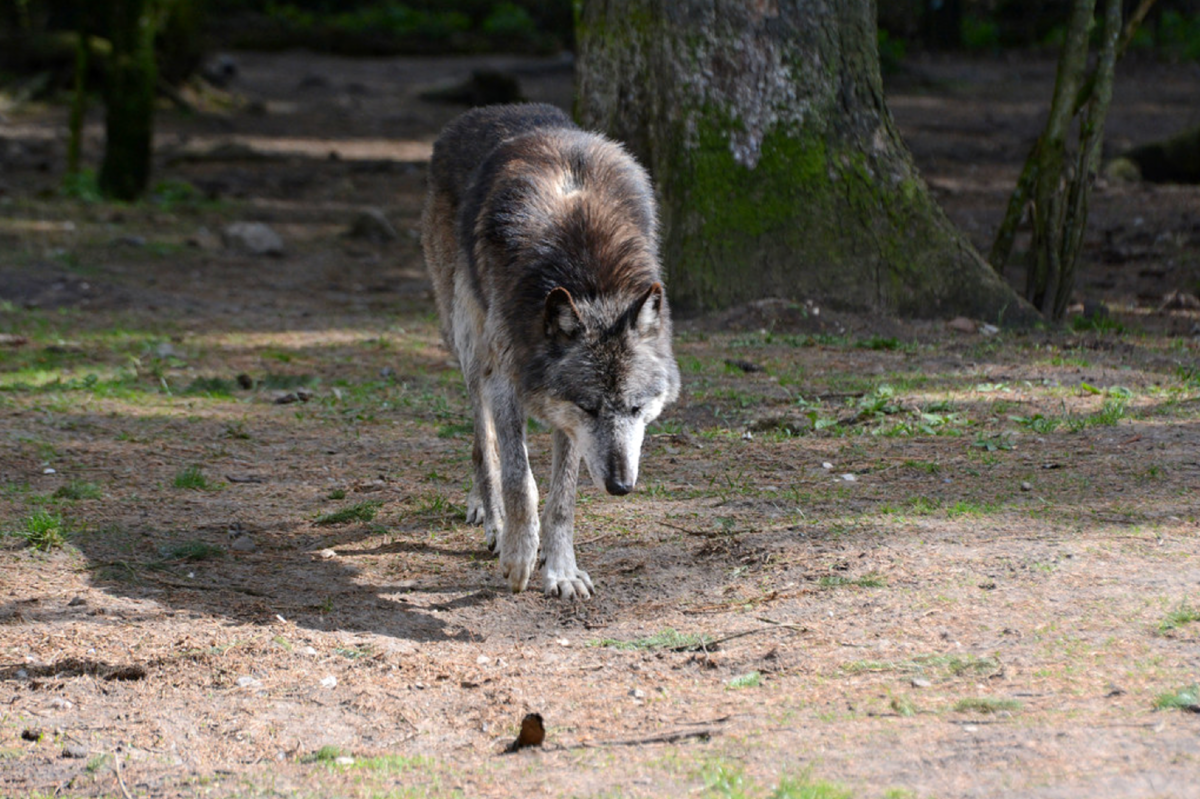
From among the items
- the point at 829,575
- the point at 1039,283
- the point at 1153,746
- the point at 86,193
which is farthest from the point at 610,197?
the point at 86,193

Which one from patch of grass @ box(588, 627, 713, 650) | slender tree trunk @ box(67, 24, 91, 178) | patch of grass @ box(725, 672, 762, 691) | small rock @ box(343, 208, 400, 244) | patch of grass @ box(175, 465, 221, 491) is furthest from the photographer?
slender tree trunk @ box(67, 24, 91, 178)

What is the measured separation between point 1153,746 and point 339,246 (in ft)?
37.1

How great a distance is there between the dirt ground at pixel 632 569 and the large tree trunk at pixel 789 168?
0.33 meters

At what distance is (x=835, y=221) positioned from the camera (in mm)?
9023

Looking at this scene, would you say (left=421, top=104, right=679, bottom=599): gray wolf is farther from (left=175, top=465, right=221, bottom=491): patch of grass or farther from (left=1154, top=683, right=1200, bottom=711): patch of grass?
(left=1154, top=683, right=1200, bottom=711): patch of grass

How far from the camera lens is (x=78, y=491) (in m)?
5.80

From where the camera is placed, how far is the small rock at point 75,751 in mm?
3633

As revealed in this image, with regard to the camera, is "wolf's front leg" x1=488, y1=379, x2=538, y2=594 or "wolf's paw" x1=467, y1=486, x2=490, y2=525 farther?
"wolf's paw" x1=467, y1=486, x2=490, y2=525

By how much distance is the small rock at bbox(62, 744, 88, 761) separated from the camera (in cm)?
363

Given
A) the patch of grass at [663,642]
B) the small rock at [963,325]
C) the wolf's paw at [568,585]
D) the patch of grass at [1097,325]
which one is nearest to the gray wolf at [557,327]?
the wolf's paw at [568,585]

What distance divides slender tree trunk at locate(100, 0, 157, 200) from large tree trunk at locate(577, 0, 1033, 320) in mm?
7588

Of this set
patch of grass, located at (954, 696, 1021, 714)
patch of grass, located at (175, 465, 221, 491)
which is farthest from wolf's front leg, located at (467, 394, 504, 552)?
patch of grass, located at (954, 696, 1021, 714)

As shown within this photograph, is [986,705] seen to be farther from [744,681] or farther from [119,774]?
[119,774]

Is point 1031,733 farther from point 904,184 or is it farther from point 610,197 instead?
point 904,184
